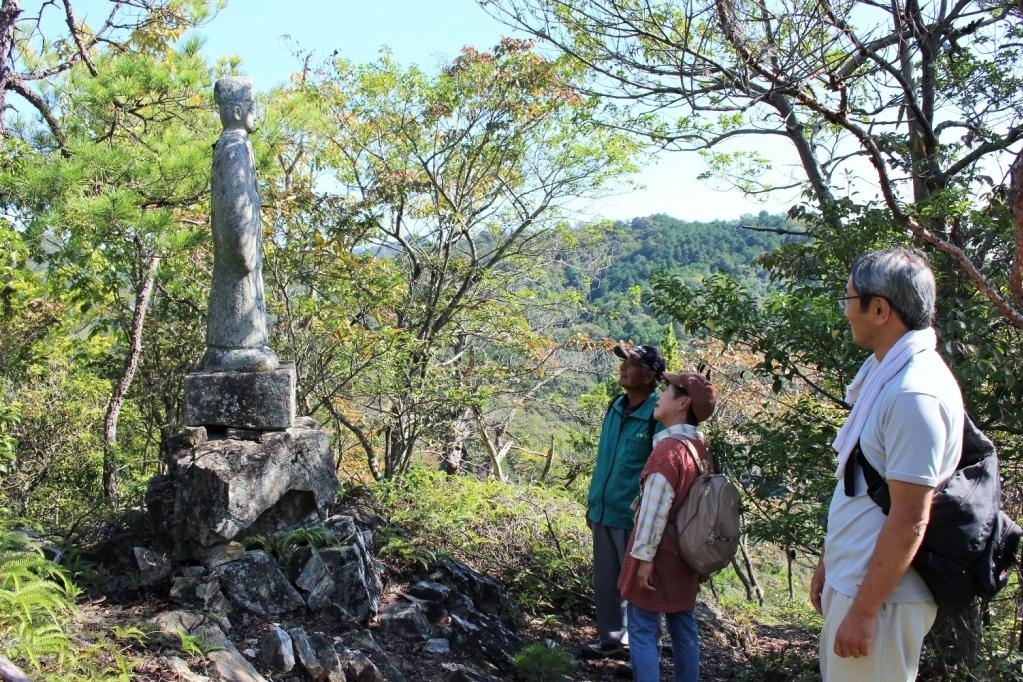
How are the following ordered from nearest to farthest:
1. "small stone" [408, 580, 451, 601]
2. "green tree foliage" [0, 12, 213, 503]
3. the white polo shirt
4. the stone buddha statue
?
1. the white polo shirt
2. the stone buddha statue
3. "small stone" [408, 580, 451, 601]
4. "green tree foliage" [0, 12, 213, 503]

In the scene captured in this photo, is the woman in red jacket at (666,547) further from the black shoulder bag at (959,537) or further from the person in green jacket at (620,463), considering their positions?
the black shoulder bag at (959,537)

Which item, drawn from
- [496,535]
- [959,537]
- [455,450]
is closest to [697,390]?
[959,537]

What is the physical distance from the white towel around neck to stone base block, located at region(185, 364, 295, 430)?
11.8 ft

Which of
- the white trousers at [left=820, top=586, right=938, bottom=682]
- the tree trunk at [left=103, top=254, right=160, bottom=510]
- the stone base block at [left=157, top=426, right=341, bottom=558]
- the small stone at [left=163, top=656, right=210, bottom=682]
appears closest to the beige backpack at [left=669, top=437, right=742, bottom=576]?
the white trousers at [left=820, top=586, right=938, bottom=682]

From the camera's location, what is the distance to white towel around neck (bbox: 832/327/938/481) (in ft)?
7.70

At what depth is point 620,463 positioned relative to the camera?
4.79m

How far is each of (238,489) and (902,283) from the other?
382 cm

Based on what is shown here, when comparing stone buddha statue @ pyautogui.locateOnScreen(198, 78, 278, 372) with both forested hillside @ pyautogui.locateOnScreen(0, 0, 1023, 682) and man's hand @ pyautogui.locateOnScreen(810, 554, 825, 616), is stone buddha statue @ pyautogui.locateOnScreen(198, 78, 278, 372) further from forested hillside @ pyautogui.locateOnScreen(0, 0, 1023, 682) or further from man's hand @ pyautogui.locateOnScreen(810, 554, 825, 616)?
man's hand @ pyautogui.locateOnScreen(810, 554, 825, 616)

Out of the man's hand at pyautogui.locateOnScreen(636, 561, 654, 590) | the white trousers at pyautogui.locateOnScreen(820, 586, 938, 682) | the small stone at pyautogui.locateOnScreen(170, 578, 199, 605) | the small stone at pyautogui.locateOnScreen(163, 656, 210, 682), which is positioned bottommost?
the small stone at pyautogui.locateOnScreen(163, 656, 210, 682)

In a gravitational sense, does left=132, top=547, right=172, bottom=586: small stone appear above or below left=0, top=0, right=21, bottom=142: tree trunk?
below

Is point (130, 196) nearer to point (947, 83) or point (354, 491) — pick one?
point (354, 491)

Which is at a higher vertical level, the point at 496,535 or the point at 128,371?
the point at 128,371

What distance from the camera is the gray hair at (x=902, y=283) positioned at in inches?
94.0

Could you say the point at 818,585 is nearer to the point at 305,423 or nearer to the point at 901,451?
the point at 901,451
